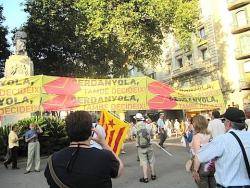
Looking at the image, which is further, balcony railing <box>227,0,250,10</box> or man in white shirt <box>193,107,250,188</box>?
balcony railing <box>227,0,250,10</box>

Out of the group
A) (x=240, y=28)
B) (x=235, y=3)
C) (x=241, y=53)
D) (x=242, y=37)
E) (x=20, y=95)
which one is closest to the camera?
(x=20, y=95)

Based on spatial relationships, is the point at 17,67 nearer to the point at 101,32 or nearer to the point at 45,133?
the point at 45,133

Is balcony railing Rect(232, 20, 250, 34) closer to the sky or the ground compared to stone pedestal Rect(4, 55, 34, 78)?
closer to the sky

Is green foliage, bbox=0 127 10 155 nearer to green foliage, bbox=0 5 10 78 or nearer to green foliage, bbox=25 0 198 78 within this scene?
green foliage, bbox=25 0 198 78

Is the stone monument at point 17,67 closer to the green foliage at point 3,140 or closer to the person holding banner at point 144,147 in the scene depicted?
the green foliage at point 3,140

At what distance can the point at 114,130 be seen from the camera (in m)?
10.9

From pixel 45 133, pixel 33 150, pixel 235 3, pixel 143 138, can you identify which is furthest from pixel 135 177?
pixel 235 3

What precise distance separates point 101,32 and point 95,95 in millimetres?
23053

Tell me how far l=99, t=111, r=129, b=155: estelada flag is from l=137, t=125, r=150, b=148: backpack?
163cm

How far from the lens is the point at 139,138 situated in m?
12.5

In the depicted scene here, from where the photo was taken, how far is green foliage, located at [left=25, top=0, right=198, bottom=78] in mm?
34656

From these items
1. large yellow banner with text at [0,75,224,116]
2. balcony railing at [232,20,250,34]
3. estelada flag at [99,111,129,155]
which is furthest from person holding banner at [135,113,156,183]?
balcony railing at [232,20,250,34]

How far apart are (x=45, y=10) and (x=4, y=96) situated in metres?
27.2

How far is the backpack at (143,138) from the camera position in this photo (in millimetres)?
12457
